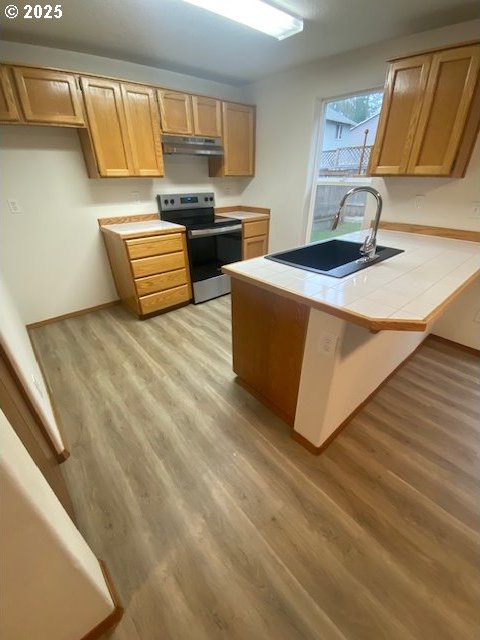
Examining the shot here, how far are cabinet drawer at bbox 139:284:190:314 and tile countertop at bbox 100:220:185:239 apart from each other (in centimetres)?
62

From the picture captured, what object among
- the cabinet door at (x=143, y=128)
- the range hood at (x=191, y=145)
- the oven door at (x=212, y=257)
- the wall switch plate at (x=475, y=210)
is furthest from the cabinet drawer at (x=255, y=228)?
the wall switch plate at (x=475, y=210)

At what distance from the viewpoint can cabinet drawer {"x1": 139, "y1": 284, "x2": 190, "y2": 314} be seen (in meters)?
2.86

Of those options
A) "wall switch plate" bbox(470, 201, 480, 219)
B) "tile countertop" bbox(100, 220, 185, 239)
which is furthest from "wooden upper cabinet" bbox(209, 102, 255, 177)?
"wall switch plate" bbox(470, 201, 480, 219)

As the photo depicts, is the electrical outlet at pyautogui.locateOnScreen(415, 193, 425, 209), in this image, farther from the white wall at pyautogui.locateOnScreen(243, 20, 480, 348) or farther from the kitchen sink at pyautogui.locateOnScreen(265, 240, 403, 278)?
the kitchen sink at pyautogui.locateOnScreen(265, 240, 403, 278)

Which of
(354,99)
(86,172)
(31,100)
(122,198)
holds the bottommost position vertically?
(122,198)

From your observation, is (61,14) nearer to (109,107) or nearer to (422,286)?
(109,107)

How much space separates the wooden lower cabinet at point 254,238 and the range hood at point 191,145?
0.88m

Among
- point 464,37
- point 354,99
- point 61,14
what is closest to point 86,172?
point 61,14

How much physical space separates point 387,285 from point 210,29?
233cm

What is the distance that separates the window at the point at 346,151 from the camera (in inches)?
107

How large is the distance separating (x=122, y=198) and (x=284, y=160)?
6.41 ft

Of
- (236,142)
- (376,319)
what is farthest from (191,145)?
(376,319)

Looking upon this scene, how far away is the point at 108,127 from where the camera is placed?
244cm

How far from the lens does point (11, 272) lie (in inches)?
102
